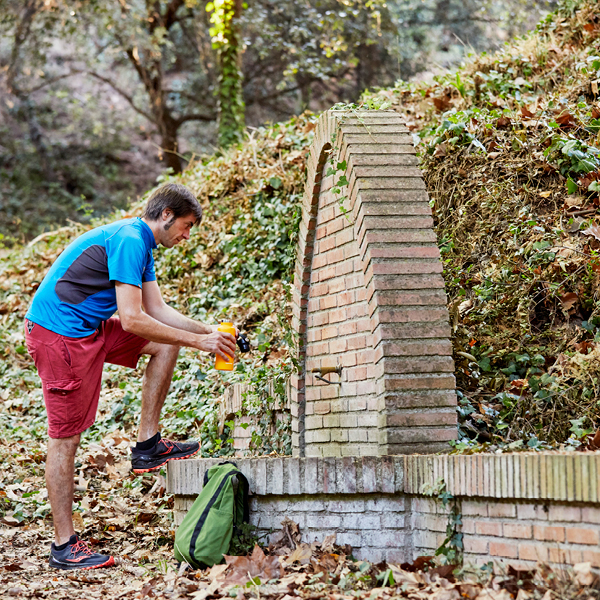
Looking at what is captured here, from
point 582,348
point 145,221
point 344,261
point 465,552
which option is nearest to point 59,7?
point 145,221

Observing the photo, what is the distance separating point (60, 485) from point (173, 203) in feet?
5.98

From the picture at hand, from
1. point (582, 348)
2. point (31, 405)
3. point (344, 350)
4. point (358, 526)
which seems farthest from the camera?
point (31, 405)

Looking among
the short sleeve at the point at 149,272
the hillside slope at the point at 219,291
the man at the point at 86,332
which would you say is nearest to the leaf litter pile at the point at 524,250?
the hillside slope at the point at 219,291

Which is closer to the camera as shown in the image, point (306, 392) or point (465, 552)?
point (465, 552)

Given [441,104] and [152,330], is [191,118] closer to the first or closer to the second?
[441,104]

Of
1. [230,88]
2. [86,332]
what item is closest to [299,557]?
[86,332]

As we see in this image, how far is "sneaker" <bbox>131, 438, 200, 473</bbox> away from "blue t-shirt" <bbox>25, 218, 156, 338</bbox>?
2.75ft

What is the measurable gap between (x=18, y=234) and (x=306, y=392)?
46.3 ft

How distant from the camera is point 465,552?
299 centimetres

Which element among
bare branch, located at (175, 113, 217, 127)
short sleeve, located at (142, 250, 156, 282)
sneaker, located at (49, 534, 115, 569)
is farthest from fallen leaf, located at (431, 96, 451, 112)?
bare branch, located at (175, 113, 217, 127)

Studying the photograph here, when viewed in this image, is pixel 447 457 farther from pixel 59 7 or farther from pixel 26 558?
pixel 59 7

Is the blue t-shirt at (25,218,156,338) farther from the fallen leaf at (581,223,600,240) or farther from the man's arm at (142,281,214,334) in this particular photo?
the fallen leaf at (581,223,600,240)

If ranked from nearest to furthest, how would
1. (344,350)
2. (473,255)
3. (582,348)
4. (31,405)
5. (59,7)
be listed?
1. (344,350)
2. (582,348)
3. (473,255)
4. (31,405)
5. (59,7)

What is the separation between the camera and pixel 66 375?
394cm
